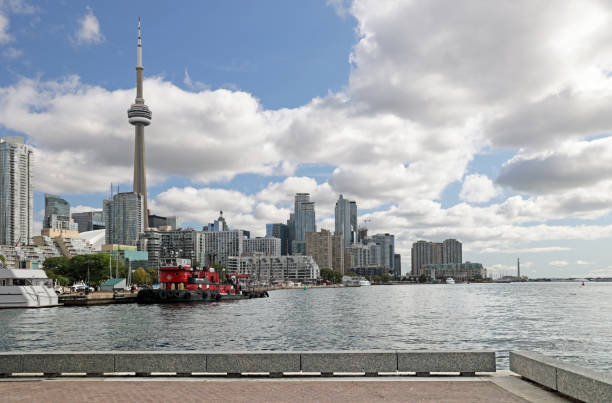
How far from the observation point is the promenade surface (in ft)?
50.1

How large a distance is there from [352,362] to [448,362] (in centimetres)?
309

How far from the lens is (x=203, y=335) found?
56375 mm

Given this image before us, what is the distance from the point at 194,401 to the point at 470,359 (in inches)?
348

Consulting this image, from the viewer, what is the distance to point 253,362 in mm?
18297

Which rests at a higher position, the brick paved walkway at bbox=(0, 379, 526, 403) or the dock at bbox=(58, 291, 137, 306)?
the brick paved walkway at bbox=(0, 379, 526, 403)

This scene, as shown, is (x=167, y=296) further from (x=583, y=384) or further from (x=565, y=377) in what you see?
(x=583, y=384)

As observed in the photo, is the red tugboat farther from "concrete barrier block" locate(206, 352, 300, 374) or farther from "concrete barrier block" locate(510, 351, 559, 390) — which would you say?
"concrete barrier block" locate(510, 351, 559, 390)

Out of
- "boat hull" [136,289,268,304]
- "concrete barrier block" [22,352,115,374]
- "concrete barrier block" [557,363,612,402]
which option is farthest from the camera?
"boat hull" [136,289,268,304]

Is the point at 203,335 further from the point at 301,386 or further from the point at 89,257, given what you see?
the point at 89,257

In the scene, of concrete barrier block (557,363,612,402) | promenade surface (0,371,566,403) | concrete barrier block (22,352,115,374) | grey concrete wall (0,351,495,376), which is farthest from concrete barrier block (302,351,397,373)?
concrete barrier block (22,352,115,374)

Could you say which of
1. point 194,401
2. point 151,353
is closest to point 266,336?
point 151,353

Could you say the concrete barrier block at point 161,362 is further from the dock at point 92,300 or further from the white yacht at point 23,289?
the dock at point 92,300

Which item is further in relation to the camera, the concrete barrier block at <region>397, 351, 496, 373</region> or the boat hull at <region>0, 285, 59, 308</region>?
the boat hull at <region>0, 285, 59, 308</region>

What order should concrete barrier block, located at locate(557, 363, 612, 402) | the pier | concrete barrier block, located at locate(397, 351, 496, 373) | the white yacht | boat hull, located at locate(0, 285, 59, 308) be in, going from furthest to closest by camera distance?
the white yacht < boat hull, located at locate(0, 285, 59, 308) < concrete barrier block, located at locate(397, 351, 496, 373) < the pier < concrete barrier block, located at locate(557, 363, 612, 402)
